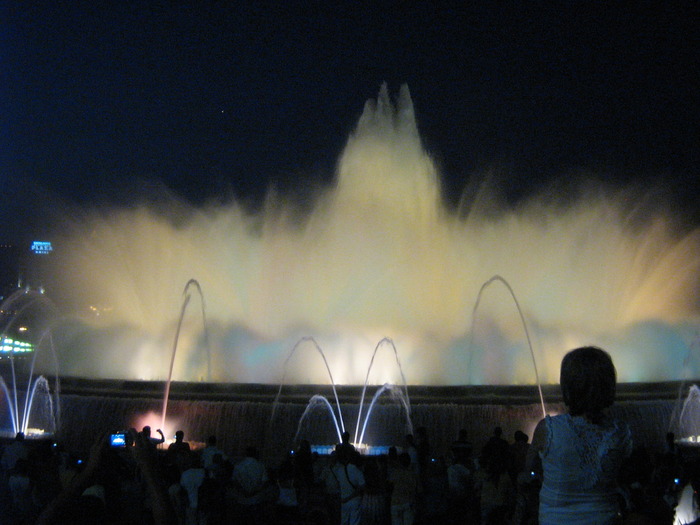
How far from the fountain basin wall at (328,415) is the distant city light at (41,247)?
111 m

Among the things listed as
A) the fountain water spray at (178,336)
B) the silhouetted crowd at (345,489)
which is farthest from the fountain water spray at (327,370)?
the silhouetted crowd at (345,489)

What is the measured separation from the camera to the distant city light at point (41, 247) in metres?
114

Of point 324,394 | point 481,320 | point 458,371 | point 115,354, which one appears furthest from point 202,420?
point 481,320

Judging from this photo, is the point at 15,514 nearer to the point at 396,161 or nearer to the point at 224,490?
the point at 224,490

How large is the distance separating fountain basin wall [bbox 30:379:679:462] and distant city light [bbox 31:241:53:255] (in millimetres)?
110980

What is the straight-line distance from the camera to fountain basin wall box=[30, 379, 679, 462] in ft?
39.4

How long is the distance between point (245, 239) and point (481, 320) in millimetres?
8849

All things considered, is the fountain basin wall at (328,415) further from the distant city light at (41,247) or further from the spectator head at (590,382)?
the distant city light at (41,247)

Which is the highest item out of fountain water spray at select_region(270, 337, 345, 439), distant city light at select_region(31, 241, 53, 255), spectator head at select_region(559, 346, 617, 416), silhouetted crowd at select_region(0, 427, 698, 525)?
distant city light at select_region(31, 241, 53, 255)

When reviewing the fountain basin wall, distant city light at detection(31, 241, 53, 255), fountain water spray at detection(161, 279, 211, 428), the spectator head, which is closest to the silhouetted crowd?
the spectator head

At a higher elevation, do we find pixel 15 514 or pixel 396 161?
pixel 396 161

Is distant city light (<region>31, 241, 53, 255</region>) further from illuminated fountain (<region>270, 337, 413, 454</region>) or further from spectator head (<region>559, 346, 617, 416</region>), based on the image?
spectator head (<region>559, 346, 617, 416</region>)

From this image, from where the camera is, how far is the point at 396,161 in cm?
2383

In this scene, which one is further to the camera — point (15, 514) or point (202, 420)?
point (202, 420)
